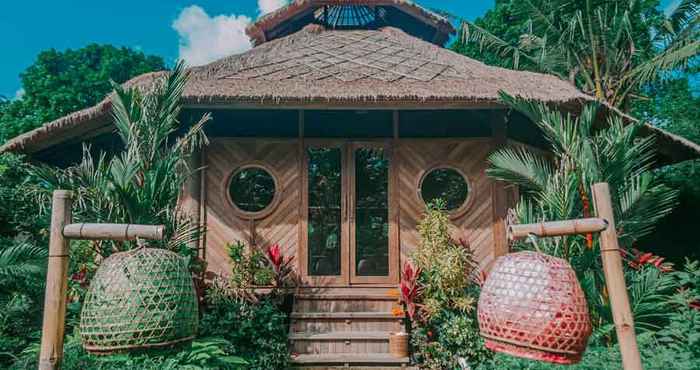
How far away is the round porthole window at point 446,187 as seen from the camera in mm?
7445

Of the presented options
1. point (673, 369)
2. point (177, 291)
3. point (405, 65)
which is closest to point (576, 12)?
point (405, 65)

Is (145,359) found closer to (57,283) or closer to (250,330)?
(250,330)

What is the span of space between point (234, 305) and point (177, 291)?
404cm

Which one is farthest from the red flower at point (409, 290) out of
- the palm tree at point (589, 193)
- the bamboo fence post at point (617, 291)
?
the bamboo fence post at point (617, 291)

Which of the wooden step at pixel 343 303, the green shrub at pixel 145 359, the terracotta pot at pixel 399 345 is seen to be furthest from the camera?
the wooden step at pixel 343 303

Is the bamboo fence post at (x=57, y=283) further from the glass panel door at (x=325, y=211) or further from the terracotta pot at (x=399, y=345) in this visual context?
the glass panel door at (x=325, y=211)

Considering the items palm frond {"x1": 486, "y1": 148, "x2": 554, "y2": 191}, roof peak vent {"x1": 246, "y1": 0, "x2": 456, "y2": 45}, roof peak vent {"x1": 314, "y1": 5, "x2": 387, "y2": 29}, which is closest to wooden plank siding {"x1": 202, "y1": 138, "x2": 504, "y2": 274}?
palm frond {"x1": 486, "y1": 148, "x2": 554, "y2": 191}

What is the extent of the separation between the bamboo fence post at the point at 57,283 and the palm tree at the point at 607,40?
37.7ft

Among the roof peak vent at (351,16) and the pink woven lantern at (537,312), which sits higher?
the roof peak vent at (351,16)

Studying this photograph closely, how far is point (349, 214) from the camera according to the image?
7.32m

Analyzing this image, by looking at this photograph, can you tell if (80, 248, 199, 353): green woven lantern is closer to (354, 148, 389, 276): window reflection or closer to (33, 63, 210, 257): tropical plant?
(33, 63, 210, 257): tropical plant

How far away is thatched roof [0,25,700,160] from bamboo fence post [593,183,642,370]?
4229 mm

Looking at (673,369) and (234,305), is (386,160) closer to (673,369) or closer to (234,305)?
(234,305)

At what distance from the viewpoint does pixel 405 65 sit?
7.96 metres
